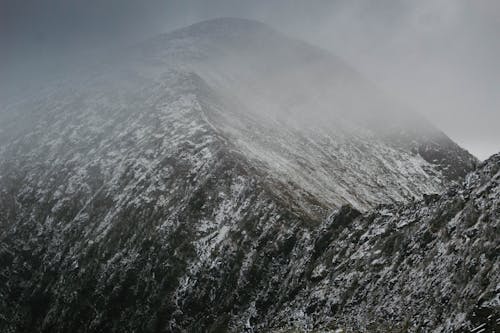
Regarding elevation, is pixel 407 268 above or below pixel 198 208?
above

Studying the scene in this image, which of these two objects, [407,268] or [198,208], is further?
[198,208]

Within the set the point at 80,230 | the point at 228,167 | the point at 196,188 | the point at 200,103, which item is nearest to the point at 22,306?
the point at 80,230

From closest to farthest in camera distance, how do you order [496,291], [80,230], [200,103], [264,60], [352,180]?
[496,291]
[80,230]
[352,180]
[200,103]
[264,60]

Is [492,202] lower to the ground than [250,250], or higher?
higher

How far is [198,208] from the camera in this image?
2128 inches

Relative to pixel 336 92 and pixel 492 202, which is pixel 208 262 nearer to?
pixel 492 202

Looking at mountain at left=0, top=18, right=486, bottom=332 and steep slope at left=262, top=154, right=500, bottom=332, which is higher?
steep slope at left=262, top=154, right=500, bottom=332

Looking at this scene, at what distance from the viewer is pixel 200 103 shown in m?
93.8

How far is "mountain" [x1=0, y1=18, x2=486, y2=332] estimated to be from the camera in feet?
116

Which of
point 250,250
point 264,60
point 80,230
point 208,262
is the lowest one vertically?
point 80,230

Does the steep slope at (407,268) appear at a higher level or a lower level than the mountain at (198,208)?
higher

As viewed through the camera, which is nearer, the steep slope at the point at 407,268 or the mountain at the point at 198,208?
the steep slope at the point at 407,268

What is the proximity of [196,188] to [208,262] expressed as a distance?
1404cm

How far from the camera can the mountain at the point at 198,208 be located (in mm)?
35438
